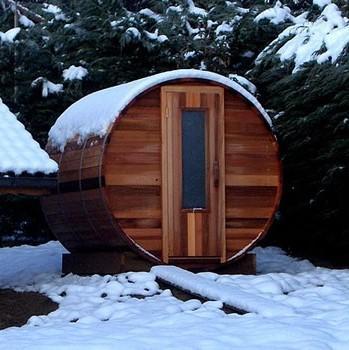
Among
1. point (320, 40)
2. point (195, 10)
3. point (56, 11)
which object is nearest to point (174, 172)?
point (320, 40)

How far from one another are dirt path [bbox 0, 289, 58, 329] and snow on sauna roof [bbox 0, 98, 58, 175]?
1.32 m

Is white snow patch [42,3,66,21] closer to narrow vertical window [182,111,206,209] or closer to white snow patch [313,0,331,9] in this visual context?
white snow patch [313,0,331,9]

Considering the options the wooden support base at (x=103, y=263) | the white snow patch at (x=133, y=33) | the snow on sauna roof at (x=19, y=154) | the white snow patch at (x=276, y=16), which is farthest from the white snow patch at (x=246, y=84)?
the snow on sauna roof at (x=19, y=154)

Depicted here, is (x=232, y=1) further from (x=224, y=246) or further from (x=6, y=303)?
(x=6, y=303)

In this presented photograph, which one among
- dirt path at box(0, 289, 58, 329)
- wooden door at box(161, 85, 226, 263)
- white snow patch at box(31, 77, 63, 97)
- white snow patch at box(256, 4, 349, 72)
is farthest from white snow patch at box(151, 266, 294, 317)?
white snow patch at box(31, 77, 63, 97)

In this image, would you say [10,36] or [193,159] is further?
[10,36]

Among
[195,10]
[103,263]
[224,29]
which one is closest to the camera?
[103,263]

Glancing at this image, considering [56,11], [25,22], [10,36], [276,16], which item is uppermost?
[56,11]

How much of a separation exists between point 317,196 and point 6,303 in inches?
182

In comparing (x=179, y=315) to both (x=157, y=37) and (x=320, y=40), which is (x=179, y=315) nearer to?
(x=320, y=40)

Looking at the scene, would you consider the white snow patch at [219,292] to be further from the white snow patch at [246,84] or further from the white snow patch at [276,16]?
the white snow patch at [276,16]

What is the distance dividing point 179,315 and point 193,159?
3.25 metres

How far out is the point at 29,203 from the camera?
14992 mm

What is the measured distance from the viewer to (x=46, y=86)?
595 inches
